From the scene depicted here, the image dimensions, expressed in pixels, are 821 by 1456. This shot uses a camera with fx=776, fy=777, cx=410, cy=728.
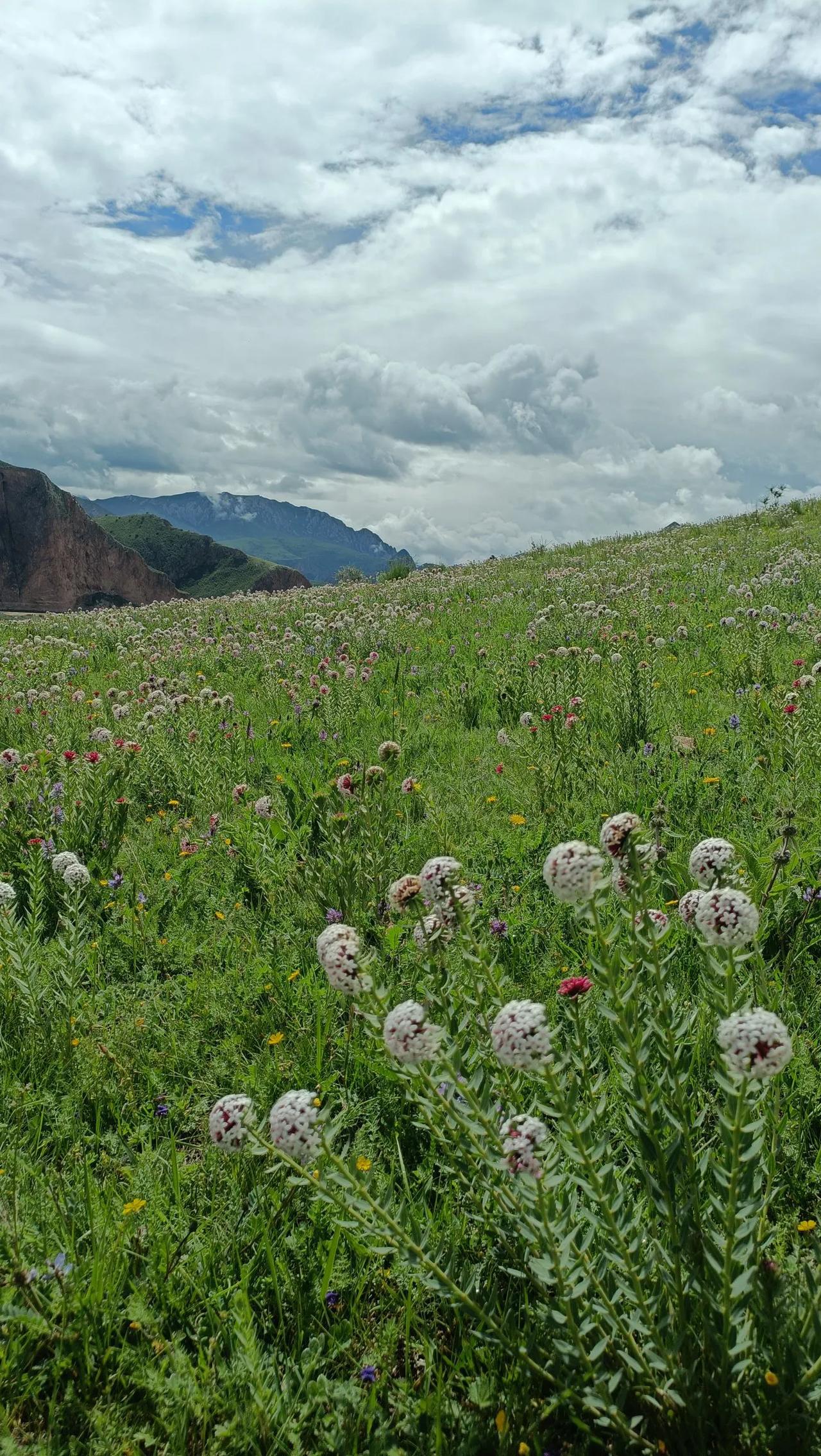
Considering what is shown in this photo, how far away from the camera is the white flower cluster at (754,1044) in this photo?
4.99 ft

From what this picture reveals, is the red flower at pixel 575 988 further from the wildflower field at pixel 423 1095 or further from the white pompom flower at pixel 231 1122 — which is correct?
the white pompom flower at pixel 231 1122

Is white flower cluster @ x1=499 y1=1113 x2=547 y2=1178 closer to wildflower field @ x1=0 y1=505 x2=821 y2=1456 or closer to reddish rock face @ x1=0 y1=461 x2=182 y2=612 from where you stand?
wildflower field @ x1=0 y1=505 x2=821 y2=1456

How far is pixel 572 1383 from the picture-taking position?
1.96 m

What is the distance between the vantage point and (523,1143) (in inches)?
71.6

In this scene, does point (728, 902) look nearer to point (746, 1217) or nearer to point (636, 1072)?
point (636, 1072)

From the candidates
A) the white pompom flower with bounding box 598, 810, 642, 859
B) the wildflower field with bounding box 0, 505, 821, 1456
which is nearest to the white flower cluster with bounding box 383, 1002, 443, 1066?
the wildflower field with bounding box 0, 505, 821, 1456

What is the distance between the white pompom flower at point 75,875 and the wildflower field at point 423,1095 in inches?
1.1

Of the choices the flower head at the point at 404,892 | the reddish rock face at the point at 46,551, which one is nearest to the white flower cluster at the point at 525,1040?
the flower head at the point at 404,892

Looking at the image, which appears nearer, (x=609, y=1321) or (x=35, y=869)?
(x=609, y=1321)

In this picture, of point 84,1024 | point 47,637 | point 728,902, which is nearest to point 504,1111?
point 728,902

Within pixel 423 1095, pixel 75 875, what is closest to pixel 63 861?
pixel 75 875

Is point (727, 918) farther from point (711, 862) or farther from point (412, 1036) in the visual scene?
point (412, 1036)

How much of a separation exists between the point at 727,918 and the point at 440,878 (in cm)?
77

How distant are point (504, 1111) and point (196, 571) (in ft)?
577
